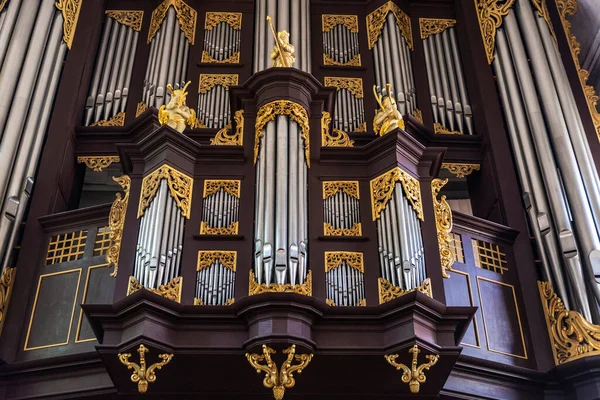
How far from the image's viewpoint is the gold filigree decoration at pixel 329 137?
459 inches

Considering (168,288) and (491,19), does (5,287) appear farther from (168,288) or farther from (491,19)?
(491,19)

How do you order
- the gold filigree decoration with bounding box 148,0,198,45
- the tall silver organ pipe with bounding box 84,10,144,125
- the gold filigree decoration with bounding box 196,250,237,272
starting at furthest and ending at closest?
1. the gold filigree decoration with bounding box 148,0,198,45
2. the tall silver organ pipe with bounding box 84,10,144,125
3. the gold filigree decoration with bounding box 196,250,237,272

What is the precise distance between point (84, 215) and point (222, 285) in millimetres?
2802

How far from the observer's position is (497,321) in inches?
447

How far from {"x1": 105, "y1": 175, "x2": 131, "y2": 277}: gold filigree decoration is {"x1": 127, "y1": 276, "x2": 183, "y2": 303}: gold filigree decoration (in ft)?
1.80

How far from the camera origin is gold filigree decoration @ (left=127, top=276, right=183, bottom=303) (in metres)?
9.90

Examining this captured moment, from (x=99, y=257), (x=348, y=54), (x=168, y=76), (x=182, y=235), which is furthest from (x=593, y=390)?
(x=168, y=76)

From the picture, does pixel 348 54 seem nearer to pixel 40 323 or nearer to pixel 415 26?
pixel 415 26

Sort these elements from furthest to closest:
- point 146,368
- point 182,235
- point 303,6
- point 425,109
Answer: point 303,6, point 425,109, point 182,235, point 146,368

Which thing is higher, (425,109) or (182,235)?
(425,109)

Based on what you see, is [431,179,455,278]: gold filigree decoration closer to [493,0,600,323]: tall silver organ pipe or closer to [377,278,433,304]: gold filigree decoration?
[377,278,433,304]: gold filigree decoration

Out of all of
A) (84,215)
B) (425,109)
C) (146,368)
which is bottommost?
(146,368)

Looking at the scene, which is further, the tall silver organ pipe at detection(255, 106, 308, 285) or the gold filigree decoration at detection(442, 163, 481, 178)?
the gold filigree decoration at detection(442, 163, 481, 178)

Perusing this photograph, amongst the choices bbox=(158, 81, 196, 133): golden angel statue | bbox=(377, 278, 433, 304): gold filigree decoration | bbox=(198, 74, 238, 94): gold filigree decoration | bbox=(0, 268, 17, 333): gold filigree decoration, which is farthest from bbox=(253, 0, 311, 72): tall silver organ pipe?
bbox=(377, 278, 433, 304): gold filigree decoration
